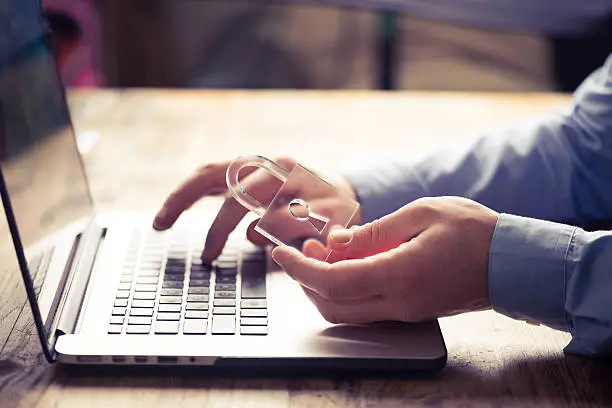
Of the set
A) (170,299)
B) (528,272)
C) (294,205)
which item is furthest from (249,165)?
(528,272)

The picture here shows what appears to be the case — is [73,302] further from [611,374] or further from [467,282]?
[611,374]

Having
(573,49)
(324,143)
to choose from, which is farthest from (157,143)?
(573,49)

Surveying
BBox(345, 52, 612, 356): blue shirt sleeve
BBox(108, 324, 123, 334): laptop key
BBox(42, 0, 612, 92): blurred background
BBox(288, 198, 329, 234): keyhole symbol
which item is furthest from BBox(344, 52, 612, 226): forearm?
BBox(42, 0, 612, 92): blurred background

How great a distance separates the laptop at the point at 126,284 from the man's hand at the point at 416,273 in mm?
21

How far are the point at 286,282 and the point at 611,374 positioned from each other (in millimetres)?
294

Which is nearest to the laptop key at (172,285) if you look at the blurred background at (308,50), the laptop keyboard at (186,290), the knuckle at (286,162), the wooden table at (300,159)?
the laptop keyboard at (186,290)

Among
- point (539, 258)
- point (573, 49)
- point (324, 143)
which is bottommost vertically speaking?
point (573, 49)

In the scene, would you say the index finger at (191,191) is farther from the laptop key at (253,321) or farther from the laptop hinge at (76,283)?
the laptop key at (253,321)

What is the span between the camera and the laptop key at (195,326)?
62 centimetres

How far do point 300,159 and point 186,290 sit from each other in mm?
369

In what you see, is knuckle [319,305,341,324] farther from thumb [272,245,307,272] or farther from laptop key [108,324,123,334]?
laptop key [108,324,123,334]

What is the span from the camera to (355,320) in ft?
2.07

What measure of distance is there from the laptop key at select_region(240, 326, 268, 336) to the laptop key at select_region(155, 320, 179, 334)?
6 cm

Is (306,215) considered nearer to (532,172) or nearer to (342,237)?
(342,237)
